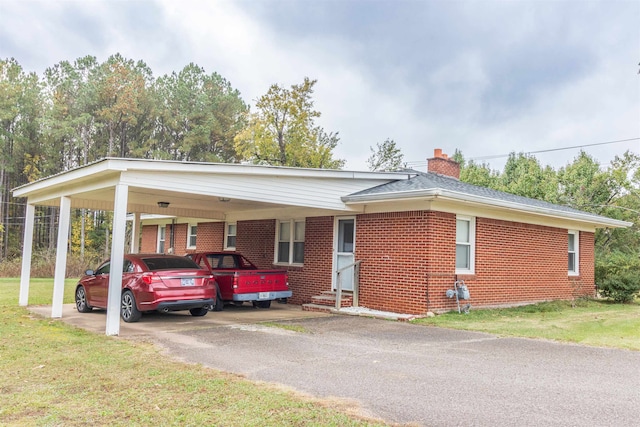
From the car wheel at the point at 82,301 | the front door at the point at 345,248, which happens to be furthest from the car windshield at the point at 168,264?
the front door at the point at 345,248

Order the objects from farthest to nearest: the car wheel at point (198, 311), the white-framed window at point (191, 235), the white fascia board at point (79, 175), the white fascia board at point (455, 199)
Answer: the white-framed window at point (191, 235)
the car wheel at point (198, 311)
the white fascia board at point (455, 199)
the white fascia board at point (79, 175)

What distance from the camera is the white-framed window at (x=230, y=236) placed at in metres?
18.4

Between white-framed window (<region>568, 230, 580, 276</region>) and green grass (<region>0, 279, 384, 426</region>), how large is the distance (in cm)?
1408

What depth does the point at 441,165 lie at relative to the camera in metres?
18.4

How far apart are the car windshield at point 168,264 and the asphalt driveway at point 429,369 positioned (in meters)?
1.18

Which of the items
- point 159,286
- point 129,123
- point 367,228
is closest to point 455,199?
point 367,228

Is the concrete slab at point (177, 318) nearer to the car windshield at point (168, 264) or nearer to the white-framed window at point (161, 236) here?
the car windshield at point (168, 264)

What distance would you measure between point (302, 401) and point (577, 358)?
15.0 ft

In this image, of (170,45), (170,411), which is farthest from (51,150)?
(170,411)

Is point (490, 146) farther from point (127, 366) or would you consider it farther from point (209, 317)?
point (127, 366)

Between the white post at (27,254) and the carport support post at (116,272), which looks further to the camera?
the white post at (27,254)

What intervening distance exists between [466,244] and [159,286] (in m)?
7.44

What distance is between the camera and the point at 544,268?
15297 mm

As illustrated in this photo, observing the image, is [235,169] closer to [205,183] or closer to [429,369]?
[205,183]
